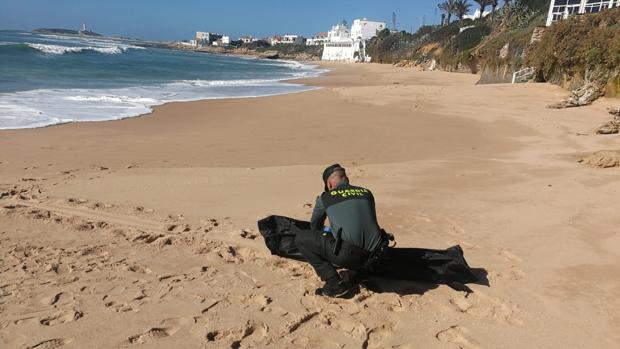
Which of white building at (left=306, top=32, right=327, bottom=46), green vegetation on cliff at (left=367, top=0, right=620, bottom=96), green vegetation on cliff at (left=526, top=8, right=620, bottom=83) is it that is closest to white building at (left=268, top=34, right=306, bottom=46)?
white building at (left=306, top=32, right=327, bottom=46)

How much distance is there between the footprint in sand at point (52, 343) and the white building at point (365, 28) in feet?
387

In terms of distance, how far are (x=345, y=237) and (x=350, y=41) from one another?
110773mm

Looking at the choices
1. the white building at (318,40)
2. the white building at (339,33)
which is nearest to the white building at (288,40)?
the white building at (318,40)

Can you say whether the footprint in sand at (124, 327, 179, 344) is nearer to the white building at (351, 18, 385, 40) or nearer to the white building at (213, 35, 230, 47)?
the white building at (351, 18, 385, 40)

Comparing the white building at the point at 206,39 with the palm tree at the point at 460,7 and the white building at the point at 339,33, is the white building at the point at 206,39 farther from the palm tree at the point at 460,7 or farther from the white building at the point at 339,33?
the palm tree at the point at 460,7

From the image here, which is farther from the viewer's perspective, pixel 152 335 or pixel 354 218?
pixel 354 218

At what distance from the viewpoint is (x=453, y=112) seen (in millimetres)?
14383

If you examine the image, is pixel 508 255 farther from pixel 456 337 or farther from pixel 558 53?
pixel 558 53

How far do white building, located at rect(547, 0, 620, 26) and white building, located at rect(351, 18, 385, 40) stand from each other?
82336 mm

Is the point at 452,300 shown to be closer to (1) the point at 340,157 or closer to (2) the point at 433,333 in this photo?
(2) the point at 433,333

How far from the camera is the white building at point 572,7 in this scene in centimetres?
3122

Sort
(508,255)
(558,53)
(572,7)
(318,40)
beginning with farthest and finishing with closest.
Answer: (318,40)
(572,7)
(558,53)
(508,255)

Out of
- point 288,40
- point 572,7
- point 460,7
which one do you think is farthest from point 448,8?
point 288,40

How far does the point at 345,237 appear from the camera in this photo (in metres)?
3.47
